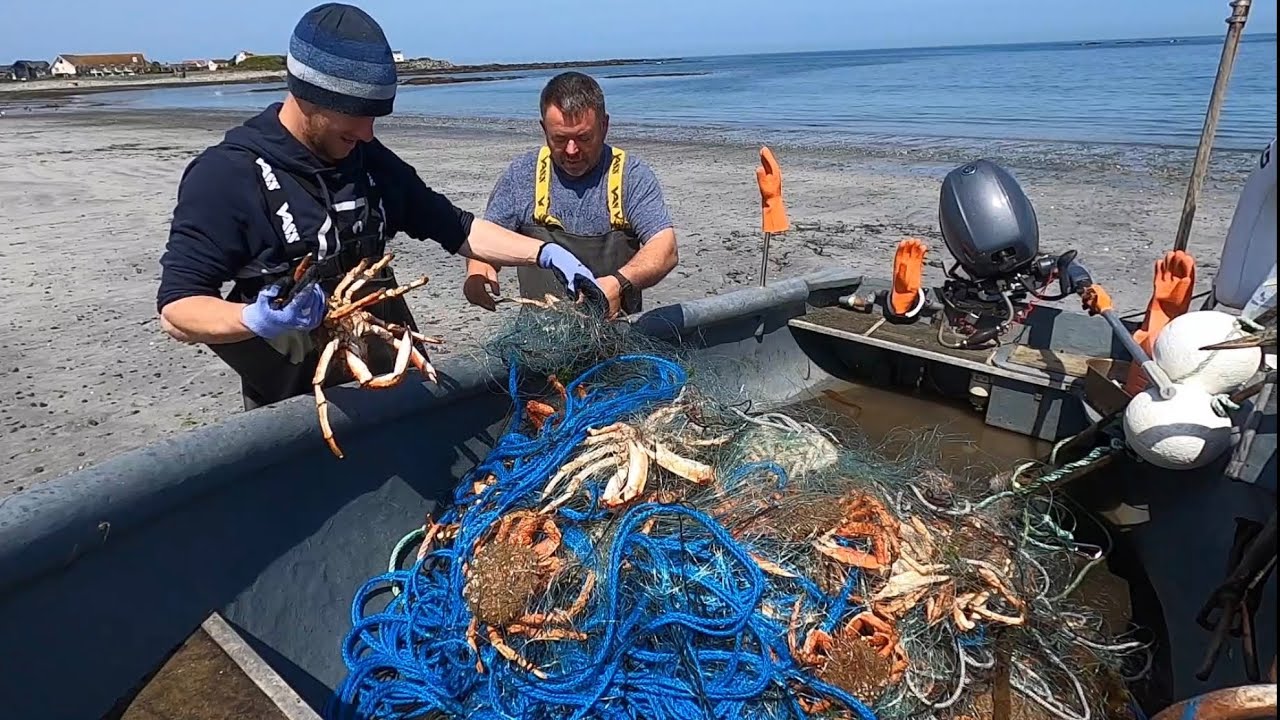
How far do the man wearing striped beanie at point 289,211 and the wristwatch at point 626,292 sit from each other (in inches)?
40.5

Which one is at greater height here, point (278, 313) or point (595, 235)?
point (278, 313)

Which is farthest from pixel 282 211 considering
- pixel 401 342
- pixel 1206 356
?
pixel 1206 356

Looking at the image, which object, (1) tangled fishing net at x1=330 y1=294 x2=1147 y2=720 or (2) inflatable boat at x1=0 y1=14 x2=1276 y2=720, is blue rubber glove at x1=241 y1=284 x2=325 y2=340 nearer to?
(2) inflatable boat at x1=0 y1=14 x2=1276 y2=720

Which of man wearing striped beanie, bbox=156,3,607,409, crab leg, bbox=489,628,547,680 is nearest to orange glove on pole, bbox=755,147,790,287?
man wearing striped beanie, bbox=156,3,607,409

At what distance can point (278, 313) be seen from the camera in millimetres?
2195

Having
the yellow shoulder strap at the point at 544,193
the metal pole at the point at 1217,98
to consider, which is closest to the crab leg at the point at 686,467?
the yellow shoulder strap at the point at 544,193

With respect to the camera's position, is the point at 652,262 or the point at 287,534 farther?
the point at 652,262

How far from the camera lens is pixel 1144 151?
15352mm

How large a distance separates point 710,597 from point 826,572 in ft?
1.11

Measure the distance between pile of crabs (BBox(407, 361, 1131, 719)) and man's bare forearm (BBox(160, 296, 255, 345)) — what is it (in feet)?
3.09

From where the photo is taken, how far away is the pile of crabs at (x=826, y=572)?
223 centimetres

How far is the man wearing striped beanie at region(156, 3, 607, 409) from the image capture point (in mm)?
2248

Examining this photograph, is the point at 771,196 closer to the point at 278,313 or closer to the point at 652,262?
the point at 652,262

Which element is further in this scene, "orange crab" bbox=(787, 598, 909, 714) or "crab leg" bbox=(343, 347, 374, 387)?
"crab leg" bbox=(343, 347, 374, 387)
